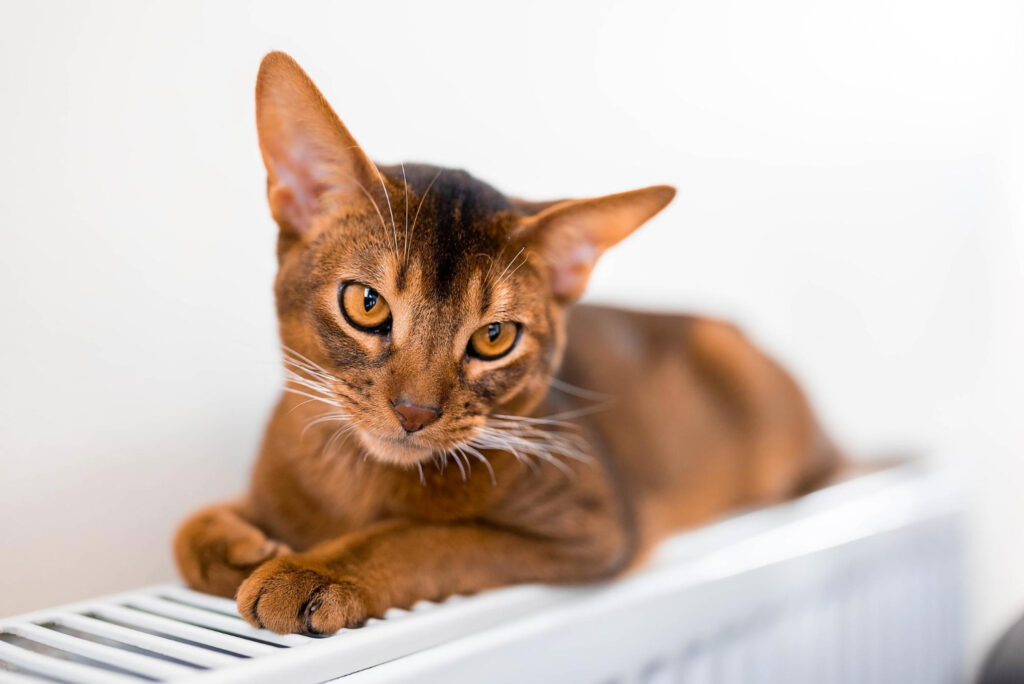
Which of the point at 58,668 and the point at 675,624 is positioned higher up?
the point at 58,668

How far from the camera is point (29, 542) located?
0.84 meters

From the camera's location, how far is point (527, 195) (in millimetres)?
1212

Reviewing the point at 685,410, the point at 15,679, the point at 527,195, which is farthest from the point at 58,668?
the point at 685,410

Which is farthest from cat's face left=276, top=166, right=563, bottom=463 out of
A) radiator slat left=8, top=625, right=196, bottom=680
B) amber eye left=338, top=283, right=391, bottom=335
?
radiator slat left=8, top=625, right=196, bottom=680

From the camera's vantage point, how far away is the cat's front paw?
73cm

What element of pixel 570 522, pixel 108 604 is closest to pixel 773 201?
pixel 570 522

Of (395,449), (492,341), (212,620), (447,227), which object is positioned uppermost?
(447,227)

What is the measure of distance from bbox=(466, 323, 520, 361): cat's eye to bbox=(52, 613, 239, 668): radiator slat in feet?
1.14

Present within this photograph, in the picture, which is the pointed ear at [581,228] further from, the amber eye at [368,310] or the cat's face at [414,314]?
the amber eye at [368,310]

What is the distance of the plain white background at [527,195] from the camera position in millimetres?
836

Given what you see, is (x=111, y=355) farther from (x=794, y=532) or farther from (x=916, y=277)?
(x=916, y=277)

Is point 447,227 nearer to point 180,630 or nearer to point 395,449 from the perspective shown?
point 395,449

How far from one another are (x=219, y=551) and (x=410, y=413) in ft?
0.81

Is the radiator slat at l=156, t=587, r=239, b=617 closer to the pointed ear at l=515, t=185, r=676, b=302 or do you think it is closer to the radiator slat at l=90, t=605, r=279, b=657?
the radiator slat at l=90, t=605, r=279, b=657
